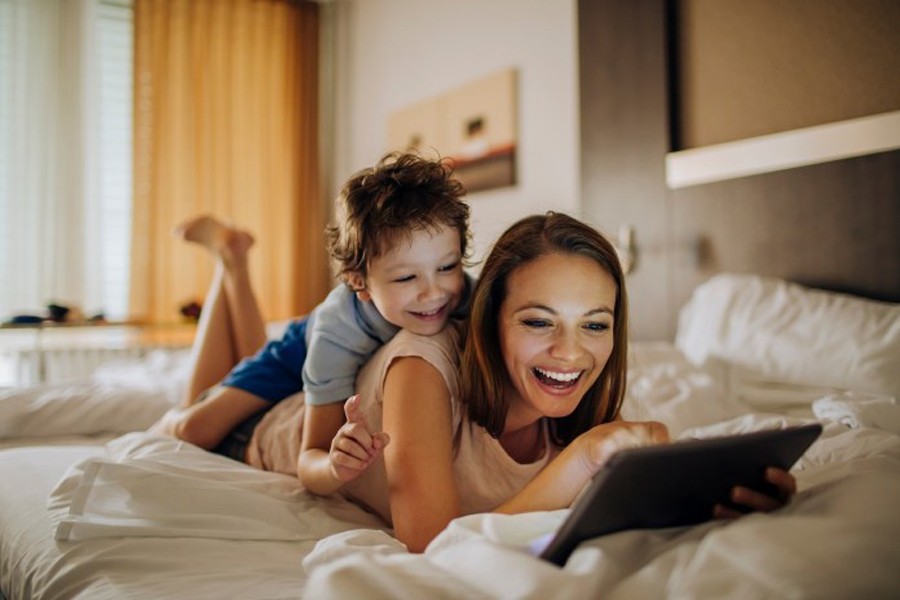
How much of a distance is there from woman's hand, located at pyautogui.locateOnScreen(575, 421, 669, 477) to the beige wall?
4.35 feet

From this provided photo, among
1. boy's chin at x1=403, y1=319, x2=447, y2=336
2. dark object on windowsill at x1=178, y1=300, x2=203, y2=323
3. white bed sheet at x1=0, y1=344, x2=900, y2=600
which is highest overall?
dark object on windowsill at x1=178, y1=300, x2=203, y2=323

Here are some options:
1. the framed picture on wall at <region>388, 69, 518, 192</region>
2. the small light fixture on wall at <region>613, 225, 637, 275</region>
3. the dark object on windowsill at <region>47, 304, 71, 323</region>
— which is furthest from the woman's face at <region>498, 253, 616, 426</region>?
the dark object on windowsill at <region>47, 304, 71, 323</region>

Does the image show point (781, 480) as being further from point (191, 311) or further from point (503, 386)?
point (191, 311)

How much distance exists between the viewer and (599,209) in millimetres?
2941

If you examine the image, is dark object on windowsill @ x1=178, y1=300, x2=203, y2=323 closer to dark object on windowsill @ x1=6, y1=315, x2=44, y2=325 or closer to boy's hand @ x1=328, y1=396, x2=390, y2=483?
dark object on windowsill @ x1=6, y1=315, x2=44, y2=325

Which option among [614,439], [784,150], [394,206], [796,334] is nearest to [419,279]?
[394,206]

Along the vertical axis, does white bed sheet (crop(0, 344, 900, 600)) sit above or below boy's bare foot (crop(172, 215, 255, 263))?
below

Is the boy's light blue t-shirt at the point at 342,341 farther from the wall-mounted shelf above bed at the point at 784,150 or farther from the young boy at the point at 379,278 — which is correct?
the wall-mounted shelf above bed at the point at 784,150

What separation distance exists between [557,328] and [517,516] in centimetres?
34

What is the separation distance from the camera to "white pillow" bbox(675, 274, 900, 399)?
1.68 metres

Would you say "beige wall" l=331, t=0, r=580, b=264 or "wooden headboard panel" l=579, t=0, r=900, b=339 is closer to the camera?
"wooden headboard panel" l=579, t=0, r=900, b=339

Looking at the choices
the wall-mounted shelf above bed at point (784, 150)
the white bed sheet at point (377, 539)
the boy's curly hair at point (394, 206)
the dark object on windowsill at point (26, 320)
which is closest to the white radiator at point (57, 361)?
the dark object on windowsill at point (26, 320)

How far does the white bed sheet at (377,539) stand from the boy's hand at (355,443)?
0.31ft

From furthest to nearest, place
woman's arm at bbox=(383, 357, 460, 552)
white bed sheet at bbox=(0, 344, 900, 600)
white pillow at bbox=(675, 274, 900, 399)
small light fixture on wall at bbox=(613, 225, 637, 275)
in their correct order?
1. small light fixture on wall at bbox=(613, 225, 637, 275)
2. white pillow at bbox=(675, 274, 900, 399)
3. woman's arm at bbox=(383, 357, 460, 552)
4. white bed sheet at bbox=(0, 344, 900, 600)
